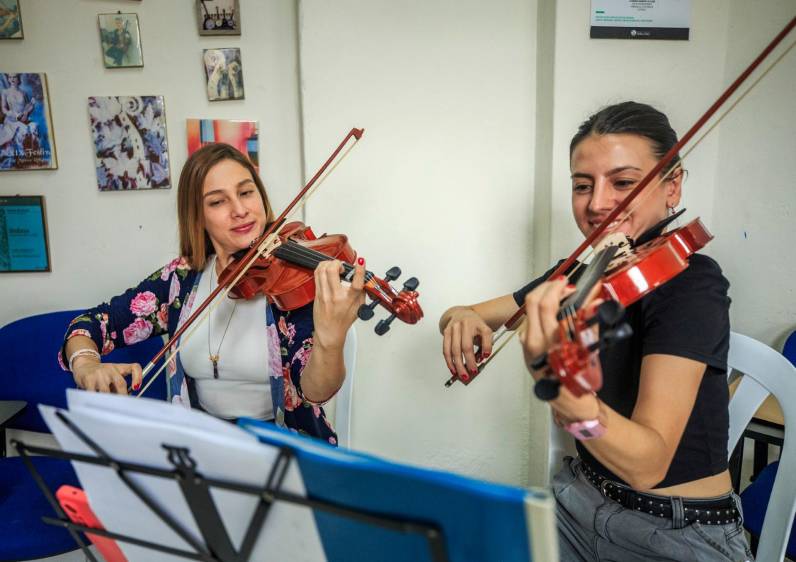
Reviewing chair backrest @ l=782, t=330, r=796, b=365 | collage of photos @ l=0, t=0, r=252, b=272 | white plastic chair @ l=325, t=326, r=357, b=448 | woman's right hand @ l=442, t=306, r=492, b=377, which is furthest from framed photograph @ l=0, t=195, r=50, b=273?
chair backrest @ l=782, t=330, r=796, b=365

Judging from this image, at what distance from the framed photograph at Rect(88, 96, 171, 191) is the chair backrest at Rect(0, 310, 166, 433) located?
0.48 metres

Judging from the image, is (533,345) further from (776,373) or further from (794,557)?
(794,557)

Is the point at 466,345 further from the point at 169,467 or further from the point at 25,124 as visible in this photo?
the point at 25,124

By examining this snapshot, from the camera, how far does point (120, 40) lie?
1815 millimetres

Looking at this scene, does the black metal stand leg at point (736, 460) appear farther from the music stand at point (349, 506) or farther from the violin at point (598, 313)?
the music stand at point (349, 506)

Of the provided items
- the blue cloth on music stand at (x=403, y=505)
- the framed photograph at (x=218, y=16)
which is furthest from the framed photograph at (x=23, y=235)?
the blue cloth on music stand at (x=403, y=505)

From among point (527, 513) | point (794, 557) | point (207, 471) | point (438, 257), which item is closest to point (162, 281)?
point (438, 257)

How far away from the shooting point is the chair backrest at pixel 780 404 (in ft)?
3.58

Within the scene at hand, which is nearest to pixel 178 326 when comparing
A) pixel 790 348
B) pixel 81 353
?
pixel 81 353

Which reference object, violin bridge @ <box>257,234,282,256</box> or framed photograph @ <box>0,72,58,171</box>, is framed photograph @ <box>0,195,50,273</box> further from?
violin bridge @ <box>257,234,282,256</box>

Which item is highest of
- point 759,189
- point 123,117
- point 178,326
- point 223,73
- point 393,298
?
point 223,73

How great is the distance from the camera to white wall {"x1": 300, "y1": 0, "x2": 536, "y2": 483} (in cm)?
174

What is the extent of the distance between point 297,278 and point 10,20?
54.6 inches

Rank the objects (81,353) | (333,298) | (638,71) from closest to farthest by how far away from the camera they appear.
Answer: (333,298)
(81,353)
(638,71)
